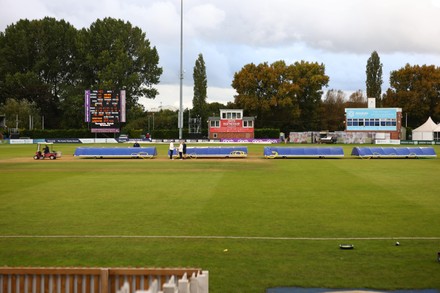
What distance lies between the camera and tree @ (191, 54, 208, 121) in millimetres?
112812

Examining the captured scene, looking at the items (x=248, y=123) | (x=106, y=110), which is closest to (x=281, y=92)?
(x=248, y=123)

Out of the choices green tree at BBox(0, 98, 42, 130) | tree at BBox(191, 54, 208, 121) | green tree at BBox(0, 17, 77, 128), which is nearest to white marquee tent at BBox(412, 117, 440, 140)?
tree at BBox(191, 54, 208, 121)

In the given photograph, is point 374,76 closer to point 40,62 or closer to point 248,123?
point 248,123

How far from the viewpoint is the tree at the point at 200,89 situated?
113 m

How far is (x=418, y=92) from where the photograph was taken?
368ft

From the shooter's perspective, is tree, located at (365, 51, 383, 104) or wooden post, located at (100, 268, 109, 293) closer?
wooden post, located at (100, 268, 109, 293)

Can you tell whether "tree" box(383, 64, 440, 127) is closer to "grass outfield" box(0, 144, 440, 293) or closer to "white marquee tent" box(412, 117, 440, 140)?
"white marquee tent" box(412, 117, 440, 140)

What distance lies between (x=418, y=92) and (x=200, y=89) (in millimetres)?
47273

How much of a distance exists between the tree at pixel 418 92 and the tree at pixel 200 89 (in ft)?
136

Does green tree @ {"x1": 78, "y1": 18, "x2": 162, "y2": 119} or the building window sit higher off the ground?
green tree @ {"x1": 78, "y1": 18, "x2": 162, "y2": 119}

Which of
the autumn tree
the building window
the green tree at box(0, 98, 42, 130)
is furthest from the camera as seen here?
the autumn tree

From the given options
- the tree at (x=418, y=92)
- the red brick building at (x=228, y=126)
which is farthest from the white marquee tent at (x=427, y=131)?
the red brick building at (x=228, y=126)

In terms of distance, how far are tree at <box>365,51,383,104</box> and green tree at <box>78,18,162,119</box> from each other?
47435 mm

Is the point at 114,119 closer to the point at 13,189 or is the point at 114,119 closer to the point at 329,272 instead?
the point at 13,189
